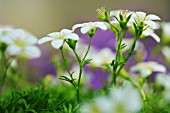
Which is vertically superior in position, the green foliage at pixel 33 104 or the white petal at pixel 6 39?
the white petal at pixel 6 39

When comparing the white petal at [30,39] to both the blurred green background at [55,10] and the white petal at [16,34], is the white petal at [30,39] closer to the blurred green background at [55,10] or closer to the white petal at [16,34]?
the white petal at [16,34]

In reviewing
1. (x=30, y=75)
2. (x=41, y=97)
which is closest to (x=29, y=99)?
(x=41, y=97)

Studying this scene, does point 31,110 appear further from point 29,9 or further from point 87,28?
point 29,9

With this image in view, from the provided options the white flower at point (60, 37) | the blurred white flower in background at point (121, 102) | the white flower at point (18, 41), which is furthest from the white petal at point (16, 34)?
the blurred white flower in background at point (121, 102)

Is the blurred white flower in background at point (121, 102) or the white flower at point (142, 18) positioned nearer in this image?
the blurred white flower in background at point (121, 102)

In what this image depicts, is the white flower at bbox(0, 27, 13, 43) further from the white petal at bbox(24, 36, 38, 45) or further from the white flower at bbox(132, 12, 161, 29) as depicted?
the white flower at bbox(132, 12, 161, 29)

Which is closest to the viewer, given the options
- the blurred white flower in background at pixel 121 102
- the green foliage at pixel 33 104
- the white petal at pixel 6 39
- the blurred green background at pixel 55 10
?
the blurred white flower in background at pixel 121 102

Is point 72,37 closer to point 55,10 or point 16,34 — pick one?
point 16,34
